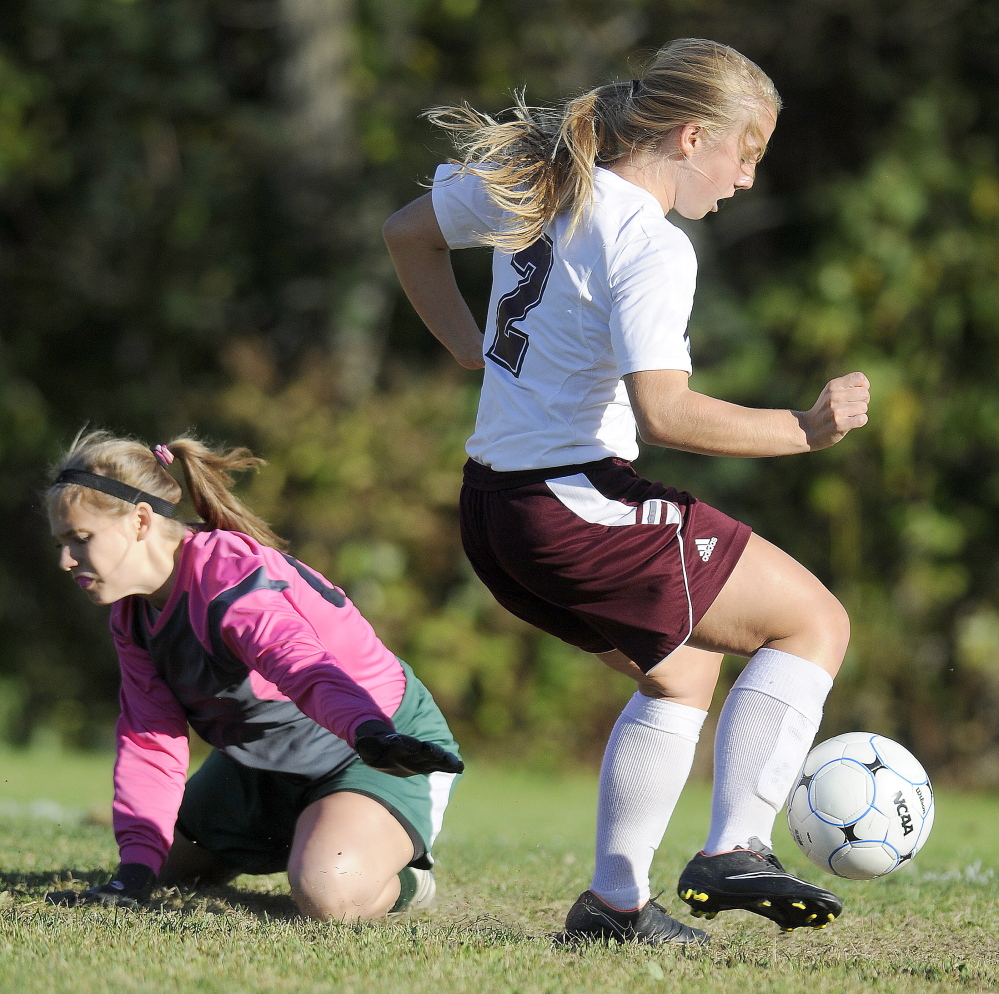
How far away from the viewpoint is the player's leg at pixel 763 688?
2.93 meters

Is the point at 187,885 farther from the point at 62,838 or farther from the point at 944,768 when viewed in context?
the point at 944,768

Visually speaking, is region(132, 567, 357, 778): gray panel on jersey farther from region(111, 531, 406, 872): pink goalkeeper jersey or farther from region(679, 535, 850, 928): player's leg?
region(679, 535, 850, 928): player's leg

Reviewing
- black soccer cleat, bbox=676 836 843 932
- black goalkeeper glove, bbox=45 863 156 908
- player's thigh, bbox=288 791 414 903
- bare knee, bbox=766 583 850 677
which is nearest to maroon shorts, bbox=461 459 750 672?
bare knee, bbox=766 583 850 677

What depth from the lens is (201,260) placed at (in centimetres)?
1134

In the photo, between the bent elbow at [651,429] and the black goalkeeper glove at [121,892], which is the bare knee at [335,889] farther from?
the bent elbow at [651,429]

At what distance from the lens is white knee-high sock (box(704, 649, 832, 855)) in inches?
116

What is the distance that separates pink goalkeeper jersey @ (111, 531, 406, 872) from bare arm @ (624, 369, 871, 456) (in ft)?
3.66

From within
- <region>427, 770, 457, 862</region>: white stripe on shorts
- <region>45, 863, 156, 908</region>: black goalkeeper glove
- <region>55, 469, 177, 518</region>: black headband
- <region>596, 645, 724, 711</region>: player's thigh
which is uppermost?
<region>55, 469, 177, 518</region>: black headband

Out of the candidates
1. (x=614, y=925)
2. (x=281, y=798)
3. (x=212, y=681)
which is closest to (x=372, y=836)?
(x=281, y=798)

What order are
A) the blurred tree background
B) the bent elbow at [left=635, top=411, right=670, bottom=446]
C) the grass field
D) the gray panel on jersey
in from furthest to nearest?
the blurred tree background < the gray panel on jersey < the bent elbow at [left=635, top=411, right=670, bottom=446] < the grass field

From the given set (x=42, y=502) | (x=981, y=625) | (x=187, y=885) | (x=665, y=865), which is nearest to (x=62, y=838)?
(x=187, y=885)

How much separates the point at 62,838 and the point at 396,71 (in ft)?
28.8

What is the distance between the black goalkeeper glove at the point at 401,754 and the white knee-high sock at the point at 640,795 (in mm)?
517

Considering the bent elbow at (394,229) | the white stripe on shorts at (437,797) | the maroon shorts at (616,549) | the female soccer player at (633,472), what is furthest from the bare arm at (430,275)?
the white stripe on shorts at (437,797)
